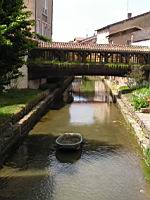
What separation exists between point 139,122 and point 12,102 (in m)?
8.14

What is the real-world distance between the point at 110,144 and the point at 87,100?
21324 mm

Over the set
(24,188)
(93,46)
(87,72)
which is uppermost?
(93,46)

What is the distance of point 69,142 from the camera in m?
20.8

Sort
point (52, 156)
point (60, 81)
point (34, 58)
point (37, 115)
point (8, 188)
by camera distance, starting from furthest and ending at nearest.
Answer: point (60, 81) → point (34, 58) → point (37, 115) → point (52, 156) → point (8, 188)

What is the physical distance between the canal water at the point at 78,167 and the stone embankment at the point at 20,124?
1.43 feet

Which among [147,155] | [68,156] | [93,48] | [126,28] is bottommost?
[68,156]

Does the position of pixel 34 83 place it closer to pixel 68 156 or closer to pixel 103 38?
pixel 68 156

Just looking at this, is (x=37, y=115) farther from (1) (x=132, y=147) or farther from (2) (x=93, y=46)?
(2) (x=93, y=46)

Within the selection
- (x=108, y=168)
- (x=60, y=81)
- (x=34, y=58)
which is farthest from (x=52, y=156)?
(x=60, y=81)

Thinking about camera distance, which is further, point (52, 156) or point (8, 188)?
point (52, 156)

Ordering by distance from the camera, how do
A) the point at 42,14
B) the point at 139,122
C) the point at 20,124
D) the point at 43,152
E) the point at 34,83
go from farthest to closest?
the point at 42,14
the point at 34,83
the point at 139,122
the point at 20,124
the point at 43,152

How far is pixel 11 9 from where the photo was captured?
18.2 m

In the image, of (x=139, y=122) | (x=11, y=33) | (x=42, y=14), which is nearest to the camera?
(x=11, y=33)

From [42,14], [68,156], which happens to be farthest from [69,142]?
[42,14]
